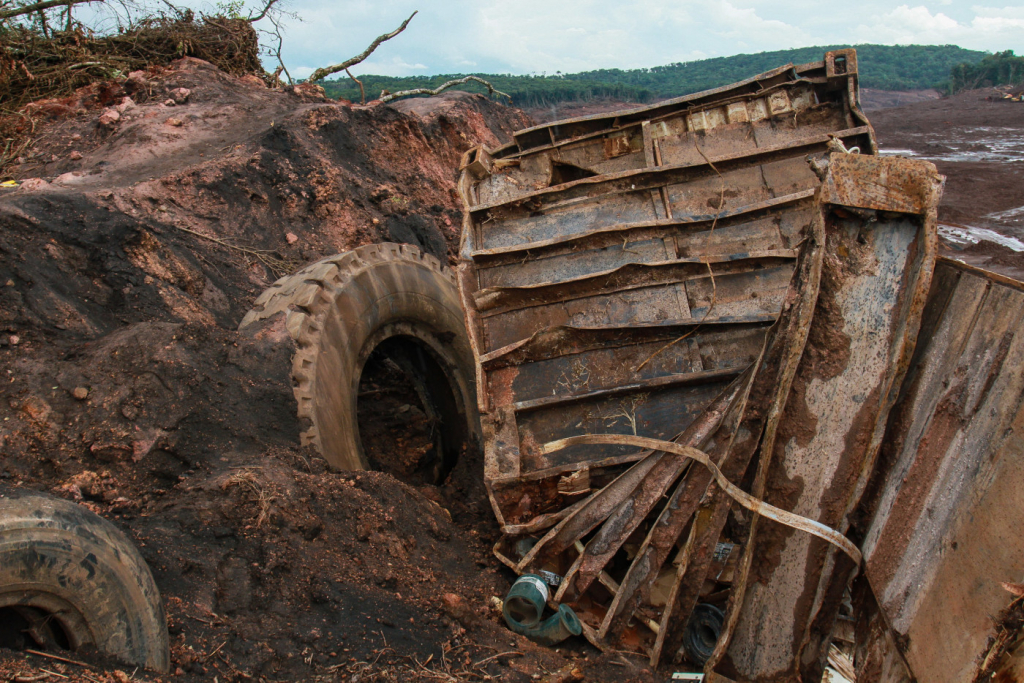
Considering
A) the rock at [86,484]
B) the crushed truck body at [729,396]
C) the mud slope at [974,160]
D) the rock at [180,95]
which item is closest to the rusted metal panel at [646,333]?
the crushed truck body at [729,396]

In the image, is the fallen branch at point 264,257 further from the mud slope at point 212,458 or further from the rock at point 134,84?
the rock at point 134,84

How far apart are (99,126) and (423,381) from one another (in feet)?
15.7

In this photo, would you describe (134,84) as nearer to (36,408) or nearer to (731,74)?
(36,408)

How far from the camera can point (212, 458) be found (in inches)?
126

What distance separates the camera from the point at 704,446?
287 cm

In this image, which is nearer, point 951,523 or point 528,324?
point 951,523

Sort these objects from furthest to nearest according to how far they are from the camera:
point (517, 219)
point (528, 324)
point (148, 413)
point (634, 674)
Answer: point (517, 219), point (528, 324), point (148, 413), point (634, 674)

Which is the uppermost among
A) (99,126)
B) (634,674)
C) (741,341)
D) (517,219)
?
(99,126)

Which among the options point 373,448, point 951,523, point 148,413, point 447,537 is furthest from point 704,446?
point 373,448

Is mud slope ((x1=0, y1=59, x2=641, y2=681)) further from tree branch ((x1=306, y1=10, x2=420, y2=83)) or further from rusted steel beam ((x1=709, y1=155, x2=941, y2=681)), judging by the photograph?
tree branch ((x1=306, y1=10, x2=420, y2=83))

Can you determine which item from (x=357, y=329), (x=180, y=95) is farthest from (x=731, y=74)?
(x=357, y=329)

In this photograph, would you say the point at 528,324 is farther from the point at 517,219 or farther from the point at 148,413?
the point at 148,413

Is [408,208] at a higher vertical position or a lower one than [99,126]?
lower

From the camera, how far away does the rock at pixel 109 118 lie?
6766mm
